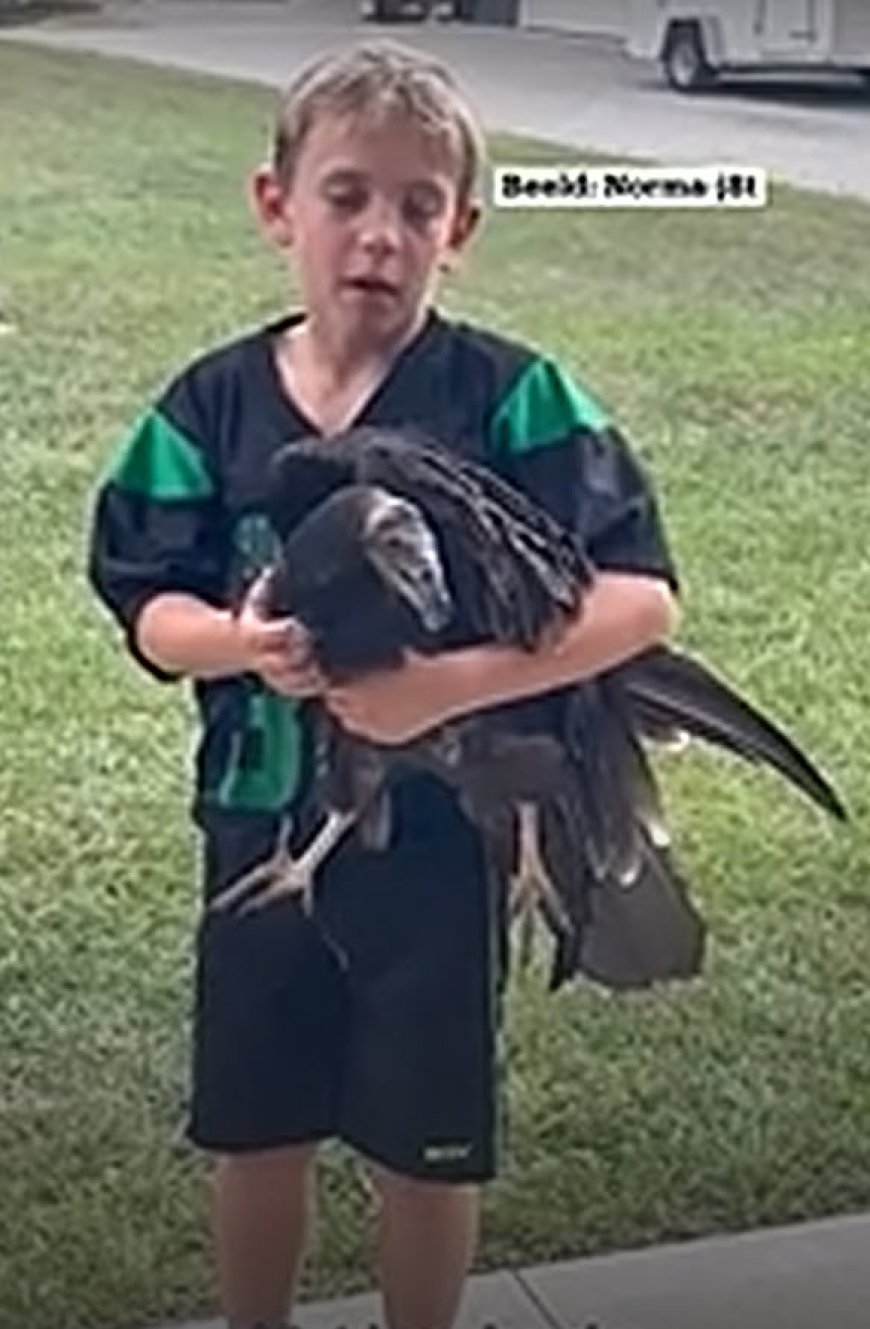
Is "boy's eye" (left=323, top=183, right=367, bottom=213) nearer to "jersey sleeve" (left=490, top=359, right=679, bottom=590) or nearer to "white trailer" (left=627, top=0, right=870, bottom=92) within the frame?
"jersey sleeve" (left=490, top=359, right=679, bottom=590)

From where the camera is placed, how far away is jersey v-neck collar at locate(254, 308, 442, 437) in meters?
2.38

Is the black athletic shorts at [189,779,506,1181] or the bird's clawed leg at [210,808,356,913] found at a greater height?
the bird's clawed leg at [210,808,356,913]

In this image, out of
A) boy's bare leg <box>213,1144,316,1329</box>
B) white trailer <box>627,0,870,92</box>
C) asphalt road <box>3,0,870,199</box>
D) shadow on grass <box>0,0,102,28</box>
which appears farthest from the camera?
shadow on grass <box>0,0,102,28</box>

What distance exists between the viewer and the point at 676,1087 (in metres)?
3.71

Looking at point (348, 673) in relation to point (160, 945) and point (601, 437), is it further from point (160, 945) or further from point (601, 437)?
point (160, 945)

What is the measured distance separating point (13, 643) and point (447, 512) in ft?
11.3

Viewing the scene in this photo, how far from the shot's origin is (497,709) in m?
2.39

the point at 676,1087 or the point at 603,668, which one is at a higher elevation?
the point at 603,668

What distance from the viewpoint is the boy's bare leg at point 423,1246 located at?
2574 millimetres

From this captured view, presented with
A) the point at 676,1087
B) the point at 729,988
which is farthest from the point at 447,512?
the point at 729,988

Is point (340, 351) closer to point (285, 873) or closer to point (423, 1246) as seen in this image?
point (285, 873)

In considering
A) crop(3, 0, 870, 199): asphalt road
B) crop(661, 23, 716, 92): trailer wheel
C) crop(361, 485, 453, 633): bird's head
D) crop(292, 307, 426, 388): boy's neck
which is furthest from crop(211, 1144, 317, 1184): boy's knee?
crop(3, 0, 870, 199): asphalt road

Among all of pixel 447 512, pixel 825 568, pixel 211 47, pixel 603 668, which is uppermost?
pixel 447 512

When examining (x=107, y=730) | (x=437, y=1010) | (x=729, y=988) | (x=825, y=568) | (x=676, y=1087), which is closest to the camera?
(x=437, y=1010)
